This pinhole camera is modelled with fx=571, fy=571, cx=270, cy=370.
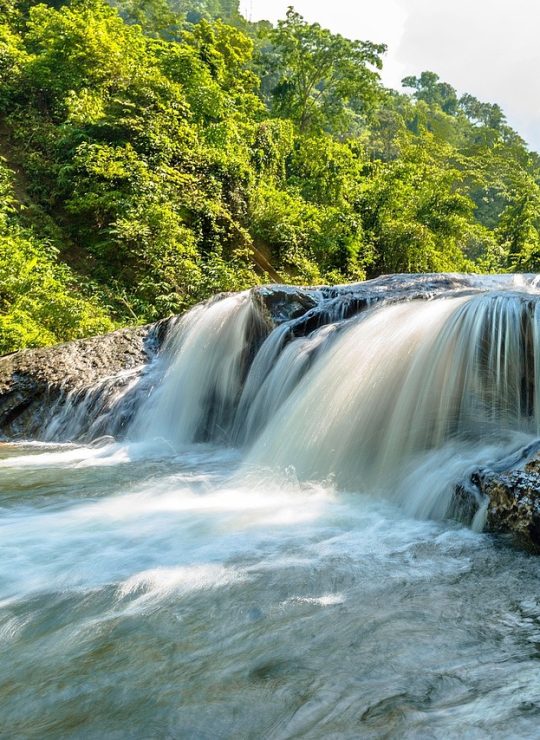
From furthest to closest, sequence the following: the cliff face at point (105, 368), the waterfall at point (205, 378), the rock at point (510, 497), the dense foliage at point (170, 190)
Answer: the dense foliage at point (170, 190)
the cliff face at point (105, 368)
the waterfall at point (205, 378)
the rock at point (510, 497)

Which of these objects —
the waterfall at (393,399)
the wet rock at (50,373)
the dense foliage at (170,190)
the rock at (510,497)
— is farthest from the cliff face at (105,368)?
the rock at (510,497)

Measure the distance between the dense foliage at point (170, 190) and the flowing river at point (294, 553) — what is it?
4567mm

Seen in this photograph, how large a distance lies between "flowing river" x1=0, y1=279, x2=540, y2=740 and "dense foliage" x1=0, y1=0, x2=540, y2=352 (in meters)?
4.57

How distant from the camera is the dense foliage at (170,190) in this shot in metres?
12.5

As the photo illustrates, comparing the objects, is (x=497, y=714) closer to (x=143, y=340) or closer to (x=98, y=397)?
(x=98, y=397)

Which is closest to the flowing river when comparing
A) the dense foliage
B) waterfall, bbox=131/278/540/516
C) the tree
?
waterfall, bbox=131/278/540/516

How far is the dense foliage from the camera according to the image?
12523 millimetres

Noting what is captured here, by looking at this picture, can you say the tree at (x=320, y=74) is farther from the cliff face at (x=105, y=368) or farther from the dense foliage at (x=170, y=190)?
the cliff face at (x=105, y=368)

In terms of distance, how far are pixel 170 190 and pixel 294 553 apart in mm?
12440

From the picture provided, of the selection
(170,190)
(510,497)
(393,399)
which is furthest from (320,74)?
(510,497)

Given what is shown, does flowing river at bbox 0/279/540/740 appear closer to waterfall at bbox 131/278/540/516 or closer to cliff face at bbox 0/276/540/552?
waterfall at bbox 131/278/540/516

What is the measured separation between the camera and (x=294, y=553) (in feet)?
10.6

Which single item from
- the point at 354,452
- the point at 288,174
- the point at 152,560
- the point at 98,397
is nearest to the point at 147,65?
the point at 288,174

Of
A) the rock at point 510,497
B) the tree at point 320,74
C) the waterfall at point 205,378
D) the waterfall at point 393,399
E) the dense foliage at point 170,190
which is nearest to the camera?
the rock at point 510,497
